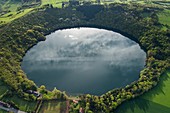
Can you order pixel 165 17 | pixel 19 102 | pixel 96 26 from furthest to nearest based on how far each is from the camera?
pixel 96 26, pixel 165 17, pixel 19 102

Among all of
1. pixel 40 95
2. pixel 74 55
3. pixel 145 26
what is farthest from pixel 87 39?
pixel 40 95

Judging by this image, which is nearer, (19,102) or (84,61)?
(19,102)

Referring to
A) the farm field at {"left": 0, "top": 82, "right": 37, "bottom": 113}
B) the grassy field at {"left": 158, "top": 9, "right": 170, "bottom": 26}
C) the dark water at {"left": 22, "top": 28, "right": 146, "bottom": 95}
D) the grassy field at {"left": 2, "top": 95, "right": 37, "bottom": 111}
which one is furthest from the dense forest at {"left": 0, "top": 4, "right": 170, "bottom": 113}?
the dark water at {"left": 22, "top": 28, "right": 146, "bottom": 95}

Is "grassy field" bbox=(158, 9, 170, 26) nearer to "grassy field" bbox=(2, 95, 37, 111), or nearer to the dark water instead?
the dark water

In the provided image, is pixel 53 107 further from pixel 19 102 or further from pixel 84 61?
pixel 84 61

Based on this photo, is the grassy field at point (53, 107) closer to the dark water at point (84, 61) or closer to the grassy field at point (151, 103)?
the dark water at point (84, 61)

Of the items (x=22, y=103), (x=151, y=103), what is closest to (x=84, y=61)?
(x=22, y=103)
